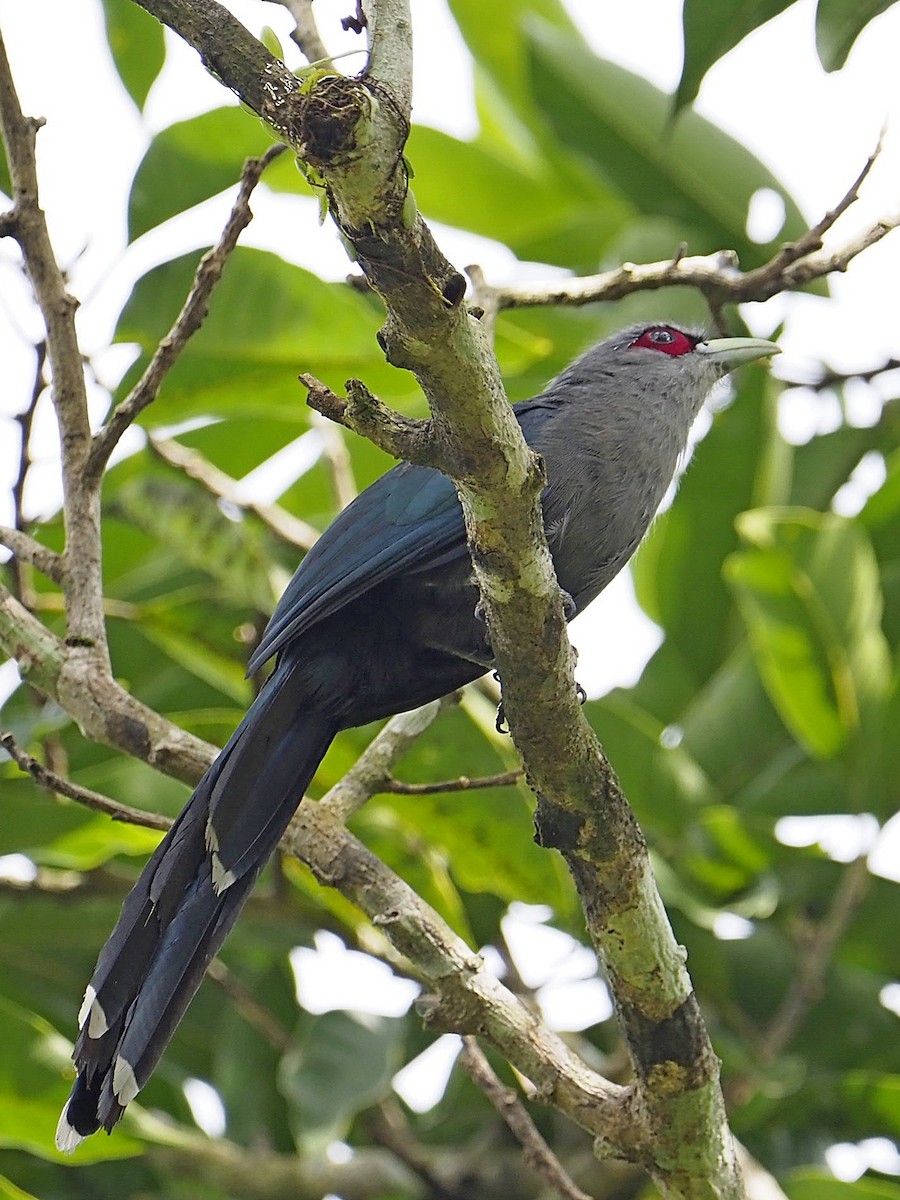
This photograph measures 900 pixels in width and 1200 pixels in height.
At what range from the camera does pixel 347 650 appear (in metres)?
3.49

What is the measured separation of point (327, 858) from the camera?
3.09 metres

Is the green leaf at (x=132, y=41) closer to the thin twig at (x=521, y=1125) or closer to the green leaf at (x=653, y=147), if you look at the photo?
the green leaf at (x=653, y=147)

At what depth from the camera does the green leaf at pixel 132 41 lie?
409 cm

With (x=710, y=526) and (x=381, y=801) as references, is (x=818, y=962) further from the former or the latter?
Answer: (x=710, y=526)

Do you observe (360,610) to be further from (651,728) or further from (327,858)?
(651,728)

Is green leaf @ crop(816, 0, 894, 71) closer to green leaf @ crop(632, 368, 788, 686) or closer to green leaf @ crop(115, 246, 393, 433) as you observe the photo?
green leaf @ crop(115, 246, 393, 433)

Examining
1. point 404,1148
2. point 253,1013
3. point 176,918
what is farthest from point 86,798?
point 404,1148

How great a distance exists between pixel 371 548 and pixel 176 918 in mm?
942

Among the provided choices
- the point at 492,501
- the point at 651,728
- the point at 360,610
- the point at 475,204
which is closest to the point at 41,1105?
the point at 360,610

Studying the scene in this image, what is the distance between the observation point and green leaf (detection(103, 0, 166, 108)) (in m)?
4.09

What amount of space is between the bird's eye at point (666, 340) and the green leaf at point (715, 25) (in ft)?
4.56

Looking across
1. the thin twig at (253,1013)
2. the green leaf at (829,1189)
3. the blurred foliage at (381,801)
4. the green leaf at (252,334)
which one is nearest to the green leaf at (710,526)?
the blurred foliage at (381,801)

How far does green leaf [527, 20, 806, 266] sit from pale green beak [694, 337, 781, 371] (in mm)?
1059

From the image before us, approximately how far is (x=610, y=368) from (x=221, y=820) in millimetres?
1815
